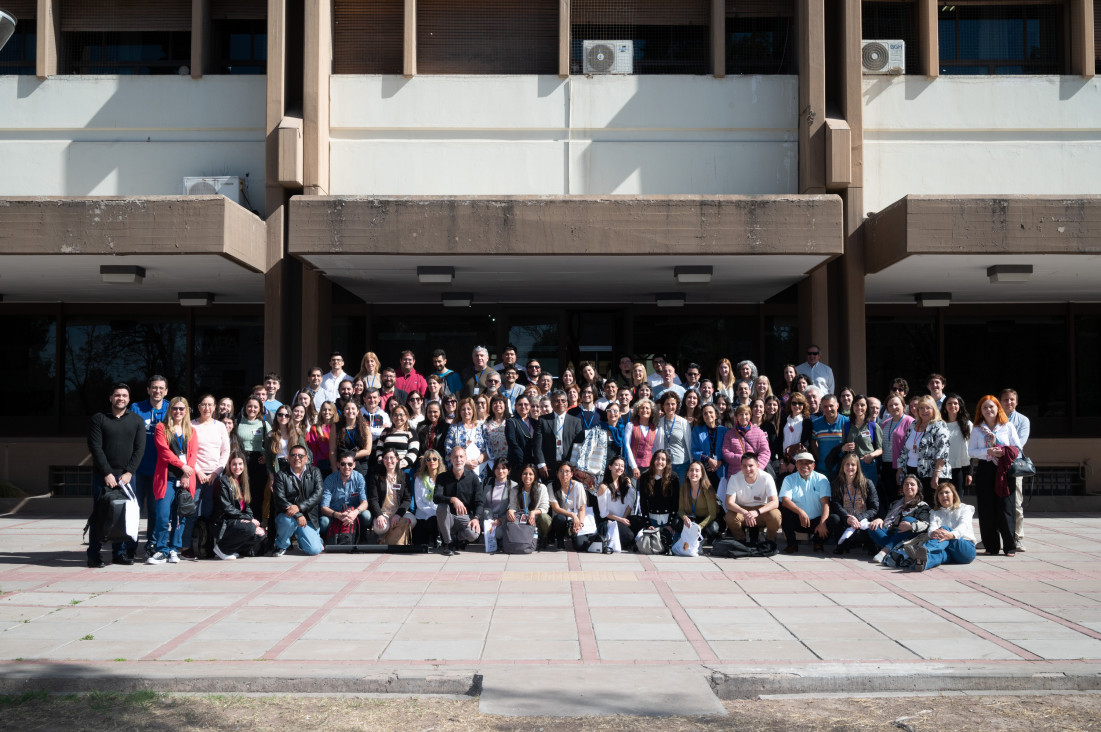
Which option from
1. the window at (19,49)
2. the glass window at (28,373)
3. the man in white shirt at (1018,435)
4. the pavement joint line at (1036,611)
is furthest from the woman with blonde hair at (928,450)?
the glass window at (28,373)

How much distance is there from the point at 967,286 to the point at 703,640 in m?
10.5

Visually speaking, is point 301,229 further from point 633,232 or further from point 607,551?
point 607,551

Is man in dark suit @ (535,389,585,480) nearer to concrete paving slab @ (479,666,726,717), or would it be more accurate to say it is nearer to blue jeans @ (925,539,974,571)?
blue jeans @ (925,539,974,571)

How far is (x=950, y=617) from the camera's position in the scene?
7074mm

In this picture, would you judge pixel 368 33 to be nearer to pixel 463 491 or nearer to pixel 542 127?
pixel 542 127

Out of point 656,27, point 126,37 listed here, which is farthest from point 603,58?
point 126,37

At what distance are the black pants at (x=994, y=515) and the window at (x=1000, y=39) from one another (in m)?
7.95

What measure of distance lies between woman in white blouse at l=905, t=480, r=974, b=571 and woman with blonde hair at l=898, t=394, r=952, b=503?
32 cm

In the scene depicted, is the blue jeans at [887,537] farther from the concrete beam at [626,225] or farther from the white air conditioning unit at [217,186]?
the white air conditioning unit at [217,186]

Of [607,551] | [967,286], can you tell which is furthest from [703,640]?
[967,286]

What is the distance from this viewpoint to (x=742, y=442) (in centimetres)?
1047

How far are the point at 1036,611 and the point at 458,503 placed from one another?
208 inches

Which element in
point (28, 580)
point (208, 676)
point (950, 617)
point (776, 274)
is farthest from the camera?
point (776, 274)

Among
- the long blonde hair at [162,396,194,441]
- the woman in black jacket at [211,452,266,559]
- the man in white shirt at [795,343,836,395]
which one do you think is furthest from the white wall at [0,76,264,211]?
the man in white shirt at [795,343,836,395]
